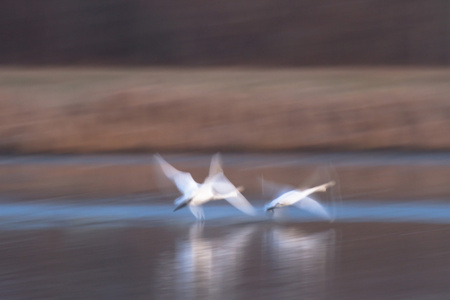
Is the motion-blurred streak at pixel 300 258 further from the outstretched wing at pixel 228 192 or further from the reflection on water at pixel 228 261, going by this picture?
the outstretched wing at pixel 228 192

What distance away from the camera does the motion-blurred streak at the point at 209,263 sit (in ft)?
16.9

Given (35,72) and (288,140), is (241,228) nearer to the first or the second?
(288,140)

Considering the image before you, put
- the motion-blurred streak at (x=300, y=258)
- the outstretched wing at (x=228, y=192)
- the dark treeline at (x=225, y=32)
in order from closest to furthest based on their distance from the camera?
the motion-blurred streak at (x=300, y=258), the outstretched wing at (x=228, y=192), the dark treeline at (x=225, y=32)

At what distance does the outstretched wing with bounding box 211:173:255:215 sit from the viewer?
24.0 feet

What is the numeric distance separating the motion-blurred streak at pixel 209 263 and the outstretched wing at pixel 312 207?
502mm

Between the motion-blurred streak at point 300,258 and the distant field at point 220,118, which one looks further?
the distant field at point 220,118

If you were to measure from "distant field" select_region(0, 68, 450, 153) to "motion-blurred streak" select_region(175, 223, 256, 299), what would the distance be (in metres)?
4.57

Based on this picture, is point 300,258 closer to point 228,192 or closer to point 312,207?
point 228,192

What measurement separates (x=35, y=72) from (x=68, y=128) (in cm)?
282

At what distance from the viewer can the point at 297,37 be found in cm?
1473

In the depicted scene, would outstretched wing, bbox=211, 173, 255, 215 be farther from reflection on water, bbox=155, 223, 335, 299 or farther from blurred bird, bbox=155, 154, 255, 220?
reflection on water, bbox=155, 223, 335, 299

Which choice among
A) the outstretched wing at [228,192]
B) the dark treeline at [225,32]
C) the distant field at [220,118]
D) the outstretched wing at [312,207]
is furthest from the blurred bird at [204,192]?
the dark treeline at [225,32]

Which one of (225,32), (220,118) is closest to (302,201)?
(220,118)

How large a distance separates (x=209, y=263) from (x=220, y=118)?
20.2 ft
